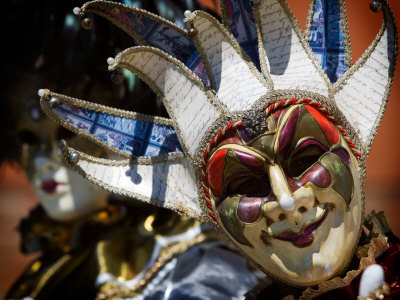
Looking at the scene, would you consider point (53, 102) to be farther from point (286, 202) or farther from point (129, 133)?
point (286, 202)

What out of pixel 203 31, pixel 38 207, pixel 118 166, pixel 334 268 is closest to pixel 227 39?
pixel 203 31

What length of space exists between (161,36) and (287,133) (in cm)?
31

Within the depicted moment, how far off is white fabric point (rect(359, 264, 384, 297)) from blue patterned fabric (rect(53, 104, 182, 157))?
1.28 feet

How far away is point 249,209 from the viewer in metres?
1.08

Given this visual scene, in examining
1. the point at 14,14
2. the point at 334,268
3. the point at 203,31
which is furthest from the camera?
the point at 14,14

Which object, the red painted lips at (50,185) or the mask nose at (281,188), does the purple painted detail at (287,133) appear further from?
the red painted lips at (50,185)

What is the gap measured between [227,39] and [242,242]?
338 millimetres

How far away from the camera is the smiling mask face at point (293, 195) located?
1.06 m

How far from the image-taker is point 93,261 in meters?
1.68

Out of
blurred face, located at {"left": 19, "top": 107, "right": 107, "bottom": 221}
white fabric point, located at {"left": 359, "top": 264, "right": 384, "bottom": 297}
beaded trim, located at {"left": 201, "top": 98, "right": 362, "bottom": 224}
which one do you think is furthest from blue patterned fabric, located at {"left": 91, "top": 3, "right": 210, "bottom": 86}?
blurred face, located at {"left": 19, "top": 107, "right": 107, "bottom": 221}

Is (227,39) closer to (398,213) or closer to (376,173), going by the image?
(376,173)

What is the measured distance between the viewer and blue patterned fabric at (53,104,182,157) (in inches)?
48.6

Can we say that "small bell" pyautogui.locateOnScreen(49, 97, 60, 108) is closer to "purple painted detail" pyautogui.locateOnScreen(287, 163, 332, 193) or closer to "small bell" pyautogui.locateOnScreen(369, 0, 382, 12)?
"purple painted detail" pyautogui.locateOnScreen(287, 163, 332, 193)

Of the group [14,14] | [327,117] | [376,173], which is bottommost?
[376,173]
